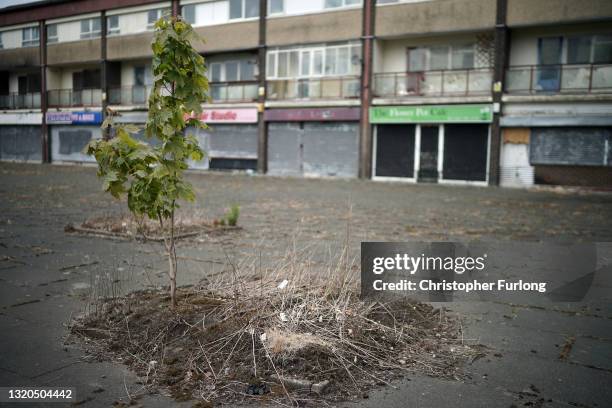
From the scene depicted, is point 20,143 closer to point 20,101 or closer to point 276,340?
point 20,101

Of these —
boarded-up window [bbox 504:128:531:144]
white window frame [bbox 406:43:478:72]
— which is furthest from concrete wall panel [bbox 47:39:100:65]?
boarded-up window [bbox 504:128:531:144]

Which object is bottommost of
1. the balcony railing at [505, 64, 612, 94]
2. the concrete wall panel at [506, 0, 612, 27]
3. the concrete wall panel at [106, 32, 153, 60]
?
the balcony railing at [505, 64, 612, 94]

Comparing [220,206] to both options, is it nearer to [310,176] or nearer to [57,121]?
[310,176]

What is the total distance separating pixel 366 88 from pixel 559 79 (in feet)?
28.3

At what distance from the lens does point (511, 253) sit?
25.8 feet

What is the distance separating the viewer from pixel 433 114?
78.8ft

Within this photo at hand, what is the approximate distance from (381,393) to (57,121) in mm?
40160

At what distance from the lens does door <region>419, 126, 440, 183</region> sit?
2477 cm

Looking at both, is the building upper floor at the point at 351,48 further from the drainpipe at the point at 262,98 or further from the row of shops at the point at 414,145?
the row of shops at the point at 414,145

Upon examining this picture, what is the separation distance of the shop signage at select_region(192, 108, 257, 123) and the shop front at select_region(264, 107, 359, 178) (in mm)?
1085

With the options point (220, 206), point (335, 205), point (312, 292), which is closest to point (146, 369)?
point (312, 292)

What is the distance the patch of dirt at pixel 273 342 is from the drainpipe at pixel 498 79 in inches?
782

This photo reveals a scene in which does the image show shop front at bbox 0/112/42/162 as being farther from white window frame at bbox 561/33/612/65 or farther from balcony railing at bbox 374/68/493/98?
white window frame at bbox 561/33/612/65

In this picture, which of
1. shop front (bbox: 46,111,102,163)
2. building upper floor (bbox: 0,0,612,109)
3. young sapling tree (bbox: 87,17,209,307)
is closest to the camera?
young sapling tree (bbox: 87,17,209,307)
